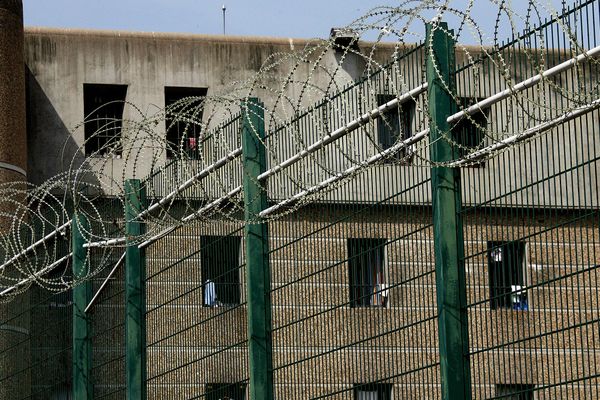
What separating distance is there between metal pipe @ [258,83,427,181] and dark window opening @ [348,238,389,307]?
769mm

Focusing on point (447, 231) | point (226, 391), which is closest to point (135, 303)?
point (226, 391)

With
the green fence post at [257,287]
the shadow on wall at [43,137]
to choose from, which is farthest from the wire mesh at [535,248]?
the shadow on wall at [43,137]

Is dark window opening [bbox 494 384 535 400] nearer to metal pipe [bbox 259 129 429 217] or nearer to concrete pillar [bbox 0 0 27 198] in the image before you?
metal pipe [bbox 259 129 429 217]

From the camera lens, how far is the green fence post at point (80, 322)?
15.5 meters

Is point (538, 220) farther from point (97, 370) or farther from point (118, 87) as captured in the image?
point (118, 87)

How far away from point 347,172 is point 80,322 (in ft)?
19.9

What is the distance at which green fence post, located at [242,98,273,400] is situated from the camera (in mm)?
11641

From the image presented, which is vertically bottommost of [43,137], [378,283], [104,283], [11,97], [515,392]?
[515,392]

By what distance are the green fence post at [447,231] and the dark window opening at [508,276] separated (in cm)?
29

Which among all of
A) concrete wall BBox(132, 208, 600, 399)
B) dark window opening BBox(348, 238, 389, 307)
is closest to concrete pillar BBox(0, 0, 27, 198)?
concrete wall BBox(132, 208, 600, 399)

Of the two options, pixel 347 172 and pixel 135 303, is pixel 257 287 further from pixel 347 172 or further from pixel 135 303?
pixel 135 303

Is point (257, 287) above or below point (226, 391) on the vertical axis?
above

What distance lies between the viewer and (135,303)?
14469mm

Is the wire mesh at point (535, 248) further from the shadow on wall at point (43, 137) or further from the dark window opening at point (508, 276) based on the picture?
the shadow on wall at point (43, 137)
